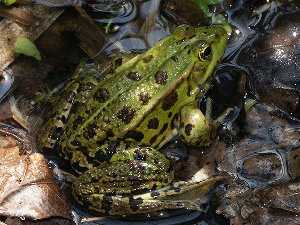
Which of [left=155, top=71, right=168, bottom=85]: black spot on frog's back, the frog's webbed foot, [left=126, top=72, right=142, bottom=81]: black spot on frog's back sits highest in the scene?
[left=126, top=72, right=142, bottom=81]: black spot on frog's back

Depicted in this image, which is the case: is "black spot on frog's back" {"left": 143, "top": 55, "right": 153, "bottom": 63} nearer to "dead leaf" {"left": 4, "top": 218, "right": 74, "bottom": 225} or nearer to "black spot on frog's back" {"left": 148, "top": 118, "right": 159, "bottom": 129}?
"black spot on frog's back" {"left": 148, "top": 118, "right": 159, "bottom": 129}

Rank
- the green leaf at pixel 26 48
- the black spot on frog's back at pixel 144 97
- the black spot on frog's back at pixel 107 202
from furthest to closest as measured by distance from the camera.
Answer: the green leaf at pixel 26 48
the black spot on frog's back at pixel 144 97
the black spot on frog's back at pixel 107 202

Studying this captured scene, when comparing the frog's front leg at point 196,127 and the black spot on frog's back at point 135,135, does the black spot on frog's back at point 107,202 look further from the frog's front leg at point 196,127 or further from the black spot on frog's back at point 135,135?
the frog's front leg at point 196,127

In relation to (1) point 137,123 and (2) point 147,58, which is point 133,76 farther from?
(1) point 137,123

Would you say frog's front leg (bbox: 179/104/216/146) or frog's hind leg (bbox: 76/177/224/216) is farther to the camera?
frog's front leg (bbox: 179/104/216/146)

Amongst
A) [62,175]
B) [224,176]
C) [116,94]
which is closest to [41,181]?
Result: [62,175]

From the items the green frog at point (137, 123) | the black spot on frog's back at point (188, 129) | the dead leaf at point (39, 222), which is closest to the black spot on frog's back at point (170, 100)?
the green frog at point (137, 123)

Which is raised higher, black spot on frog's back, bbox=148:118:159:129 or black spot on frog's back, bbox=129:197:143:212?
black spot on frog's back, bbox=148:118:159:129

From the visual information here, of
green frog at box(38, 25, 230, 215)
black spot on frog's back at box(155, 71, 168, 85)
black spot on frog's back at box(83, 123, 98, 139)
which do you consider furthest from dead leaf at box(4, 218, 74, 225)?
black spot on frog's back at box(155, 71, 168, 85)
